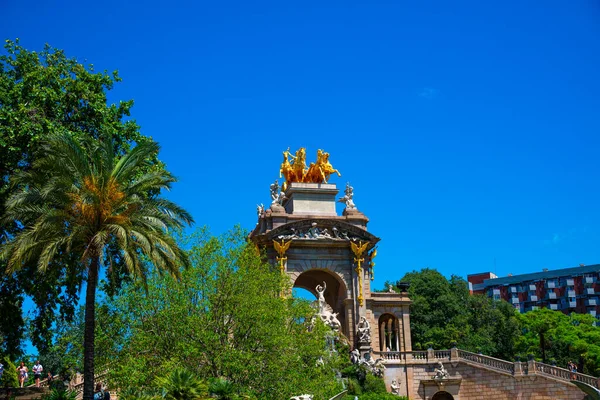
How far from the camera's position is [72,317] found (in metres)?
38.1

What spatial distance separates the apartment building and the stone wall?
68.2 m

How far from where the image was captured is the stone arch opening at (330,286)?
57844mm

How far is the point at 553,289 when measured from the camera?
119 m

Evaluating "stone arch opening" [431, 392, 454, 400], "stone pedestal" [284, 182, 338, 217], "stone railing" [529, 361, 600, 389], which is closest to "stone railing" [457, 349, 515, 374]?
"stone railing" [529, 361, 600, 389]

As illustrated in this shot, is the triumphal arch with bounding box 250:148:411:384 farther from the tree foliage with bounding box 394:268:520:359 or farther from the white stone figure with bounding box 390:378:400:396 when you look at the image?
the tree foliage with bounding box 394:268:520:359

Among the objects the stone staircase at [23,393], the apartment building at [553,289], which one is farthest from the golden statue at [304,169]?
the apartment building at [553,289]

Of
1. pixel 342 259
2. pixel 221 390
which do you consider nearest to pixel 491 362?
pixel 342 259

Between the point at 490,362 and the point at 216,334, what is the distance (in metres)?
24.4

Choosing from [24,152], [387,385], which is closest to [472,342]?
[387,385]

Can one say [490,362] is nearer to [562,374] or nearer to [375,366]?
[562,374]

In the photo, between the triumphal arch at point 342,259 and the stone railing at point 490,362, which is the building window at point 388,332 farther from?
the stone railing at point 490,362

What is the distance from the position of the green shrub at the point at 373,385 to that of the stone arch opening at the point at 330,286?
567cm

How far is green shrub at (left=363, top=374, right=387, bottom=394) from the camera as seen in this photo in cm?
5056

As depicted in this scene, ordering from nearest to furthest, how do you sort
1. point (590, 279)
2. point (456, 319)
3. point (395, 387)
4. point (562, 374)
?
1. point (562, 374)
2. point (395, 387)
3. point (456, 319)
4. point (590, 279)
